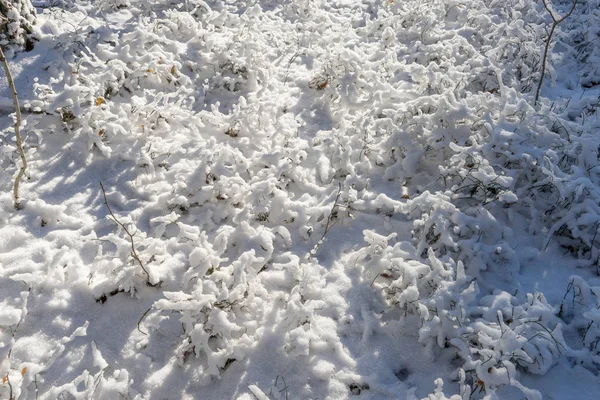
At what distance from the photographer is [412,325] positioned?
8.95 feet

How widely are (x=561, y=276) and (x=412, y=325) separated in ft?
3.95

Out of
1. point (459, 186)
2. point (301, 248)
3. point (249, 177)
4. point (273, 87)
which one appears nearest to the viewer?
point (301, 248)

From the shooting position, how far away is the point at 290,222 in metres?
3.41

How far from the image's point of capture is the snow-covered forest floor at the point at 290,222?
246cm

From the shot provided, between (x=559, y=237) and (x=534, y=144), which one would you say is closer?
(x=559, y=237)

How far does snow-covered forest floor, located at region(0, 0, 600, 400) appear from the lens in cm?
246

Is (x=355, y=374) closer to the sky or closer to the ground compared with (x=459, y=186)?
closer to the ground

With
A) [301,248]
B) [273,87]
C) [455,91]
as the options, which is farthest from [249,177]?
[455,91]

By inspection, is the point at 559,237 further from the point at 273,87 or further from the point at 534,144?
the point at 273,87

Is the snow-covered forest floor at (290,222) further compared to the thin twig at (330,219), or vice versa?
the thin twig at (330,219)

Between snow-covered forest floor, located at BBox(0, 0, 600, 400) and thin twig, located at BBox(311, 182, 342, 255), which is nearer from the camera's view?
snow-covered forest floor, located at BBox(0, 0, 600, 400)

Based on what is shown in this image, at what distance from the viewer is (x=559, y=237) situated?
3.30 m

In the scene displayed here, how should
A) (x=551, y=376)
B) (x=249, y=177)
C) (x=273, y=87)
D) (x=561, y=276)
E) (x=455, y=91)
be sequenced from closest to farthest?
(x=551, y=376), (x=561, y=276), (x=249, y=177), (x=455, y=91), (x=273, y=87)

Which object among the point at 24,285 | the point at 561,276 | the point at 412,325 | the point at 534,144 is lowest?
the point at 24,285
